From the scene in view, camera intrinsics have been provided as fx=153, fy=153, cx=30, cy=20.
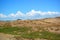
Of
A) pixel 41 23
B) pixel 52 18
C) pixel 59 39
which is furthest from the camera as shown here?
pixel 52 18

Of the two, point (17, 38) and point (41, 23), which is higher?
point (41, 23)

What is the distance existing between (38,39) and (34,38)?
43 centimetres

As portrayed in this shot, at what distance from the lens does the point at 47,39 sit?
51.7 feet

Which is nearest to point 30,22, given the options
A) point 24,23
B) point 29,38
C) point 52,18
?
point 24,23

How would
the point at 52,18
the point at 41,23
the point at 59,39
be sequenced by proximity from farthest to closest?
the point at 52,18, the point at 41,23, the point at 59,39

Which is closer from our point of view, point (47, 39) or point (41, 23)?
point (47, 39)

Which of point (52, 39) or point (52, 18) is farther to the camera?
point (52, 18)

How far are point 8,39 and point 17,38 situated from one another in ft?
3.01

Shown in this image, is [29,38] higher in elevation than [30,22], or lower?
lower

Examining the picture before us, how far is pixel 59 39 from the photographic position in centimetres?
1549

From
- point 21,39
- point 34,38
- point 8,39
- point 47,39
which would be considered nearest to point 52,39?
point 47,39

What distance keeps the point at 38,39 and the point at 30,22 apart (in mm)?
11945

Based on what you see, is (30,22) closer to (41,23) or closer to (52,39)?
(41,23)

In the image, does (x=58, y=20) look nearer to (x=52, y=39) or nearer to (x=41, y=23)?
(x=41, y=23)
